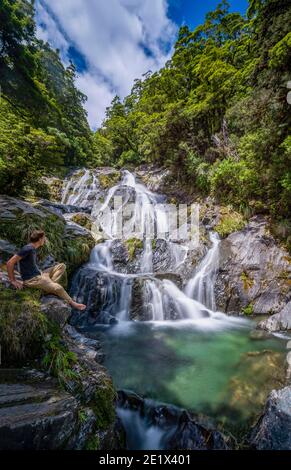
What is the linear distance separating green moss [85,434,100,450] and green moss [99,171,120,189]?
17.0 m

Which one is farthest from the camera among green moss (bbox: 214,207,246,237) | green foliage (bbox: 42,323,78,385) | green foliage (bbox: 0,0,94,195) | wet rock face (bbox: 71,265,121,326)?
green moss (bbox: 214,207,246,237)

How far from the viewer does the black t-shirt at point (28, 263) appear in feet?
12.3

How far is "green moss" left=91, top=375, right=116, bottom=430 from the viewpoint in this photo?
8.96 feet

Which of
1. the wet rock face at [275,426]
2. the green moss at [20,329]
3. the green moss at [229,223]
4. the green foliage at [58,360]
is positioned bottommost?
the wet rock face at [275,426]

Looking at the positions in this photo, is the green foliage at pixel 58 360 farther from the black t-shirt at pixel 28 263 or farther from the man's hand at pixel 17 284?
the black t-shirt at pixel 28 263

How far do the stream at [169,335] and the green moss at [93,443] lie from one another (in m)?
0.96

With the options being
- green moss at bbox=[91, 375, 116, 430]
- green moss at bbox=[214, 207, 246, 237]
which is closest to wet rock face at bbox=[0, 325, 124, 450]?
green moss at bbox=[91, 375, 116, 430]

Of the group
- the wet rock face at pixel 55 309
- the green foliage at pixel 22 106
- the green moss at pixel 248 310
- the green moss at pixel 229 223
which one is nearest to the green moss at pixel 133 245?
the green moss at pixel 229 223

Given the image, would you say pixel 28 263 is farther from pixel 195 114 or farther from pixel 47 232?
pixel 195 114

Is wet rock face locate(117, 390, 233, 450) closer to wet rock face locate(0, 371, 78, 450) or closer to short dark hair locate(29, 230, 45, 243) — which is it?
wet rock face locate(0, 371, 78, 450)

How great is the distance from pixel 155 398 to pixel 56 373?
79.1 inches

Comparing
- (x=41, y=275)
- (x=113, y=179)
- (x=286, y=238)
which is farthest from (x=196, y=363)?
(x=113, y=179)

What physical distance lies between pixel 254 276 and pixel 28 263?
7895 millimetres

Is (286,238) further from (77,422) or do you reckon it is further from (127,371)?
(77,422)
